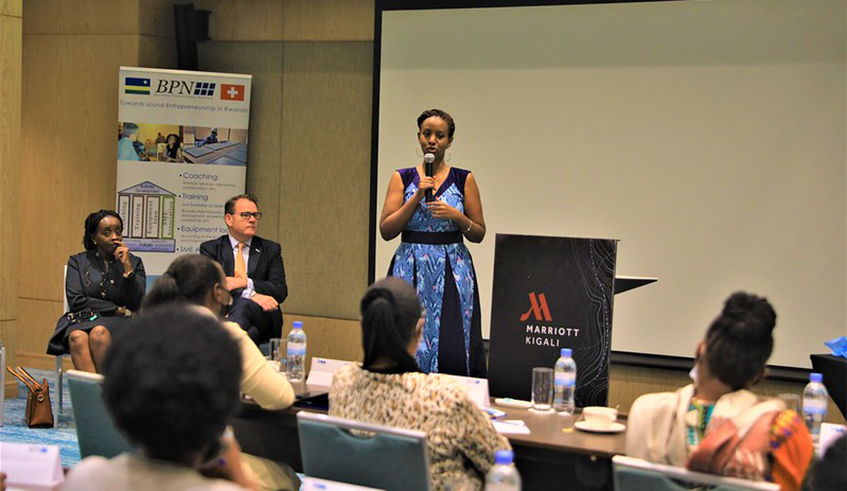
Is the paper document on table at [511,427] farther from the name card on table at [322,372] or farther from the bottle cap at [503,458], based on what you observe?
the name card on table at [322,372]

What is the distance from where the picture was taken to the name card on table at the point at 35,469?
98.7 inches

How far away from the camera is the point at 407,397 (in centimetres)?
283

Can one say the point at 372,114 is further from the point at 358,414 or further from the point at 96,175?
the point at 358,414

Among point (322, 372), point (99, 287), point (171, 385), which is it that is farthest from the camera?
point (99, 287)

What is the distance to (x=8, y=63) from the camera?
255 inches

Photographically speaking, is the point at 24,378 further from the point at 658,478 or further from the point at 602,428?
the point at 658,478

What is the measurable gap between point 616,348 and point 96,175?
13.8 ft

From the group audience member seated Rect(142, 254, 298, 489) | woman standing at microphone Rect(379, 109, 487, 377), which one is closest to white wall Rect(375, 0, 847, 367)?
woman standing at microphone Rect(379, 109, 487, 377)

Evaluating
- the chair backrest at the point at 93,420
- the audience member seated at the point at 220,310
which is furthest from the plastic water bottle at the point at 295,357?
the chair backrest at the point at 93,420

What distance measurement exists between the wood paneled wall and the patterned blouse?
4.45 m

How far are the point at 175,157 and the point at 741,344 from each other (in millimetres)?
5660

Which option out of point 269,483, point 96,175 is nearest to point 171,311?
point 269,483

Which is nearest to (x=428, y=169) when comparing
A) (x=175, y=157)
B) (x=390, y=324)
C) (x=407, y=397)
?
(x=390, y=324)

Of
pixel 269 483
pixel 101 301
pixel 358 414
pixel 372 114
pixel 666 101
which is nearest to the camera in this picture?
pixel 358 414
